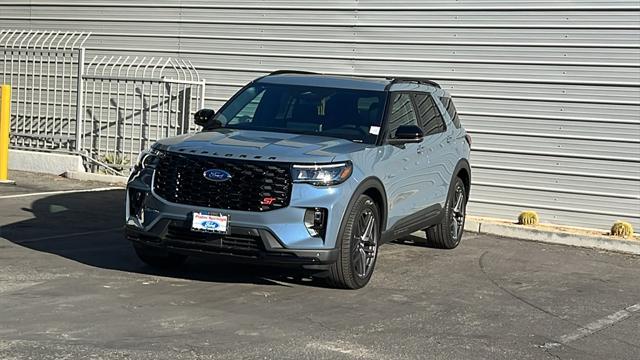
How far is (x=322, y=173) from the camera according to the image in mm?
7148

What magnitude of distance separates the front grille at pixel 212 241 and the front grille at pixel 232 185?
0.73 feet

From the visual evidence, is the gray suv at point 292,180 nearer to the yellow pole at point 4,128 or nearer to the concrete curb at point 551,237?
the concrete curb at point 551,237

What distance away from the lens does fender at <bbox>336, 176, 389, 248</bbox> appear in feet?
23.7

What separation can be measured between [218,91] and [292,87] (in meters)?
6.29

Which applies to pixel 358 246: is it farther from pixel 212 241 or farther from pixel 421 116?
pixel 421 116

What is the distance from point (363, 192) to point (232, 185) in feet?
3.68

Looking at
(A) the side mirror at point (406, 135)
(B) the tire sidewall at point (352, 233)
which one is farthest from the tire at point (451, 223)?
(B) the tire sidewall at point (352, 233)

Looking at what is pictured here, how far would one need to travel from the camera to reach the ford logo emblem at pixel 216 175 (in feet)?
23.3

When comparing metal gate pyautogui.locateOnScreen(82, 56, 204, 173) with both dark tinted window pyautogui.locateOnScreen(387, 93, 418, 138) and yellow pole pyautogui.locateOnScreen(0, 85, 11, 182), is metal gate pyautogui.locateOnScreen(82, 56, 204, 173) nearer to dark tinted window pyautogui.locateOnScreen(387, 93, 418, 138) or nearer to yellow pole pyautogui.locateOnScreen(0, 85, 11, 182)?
yellow pole pyautogui.locateOnScreen(0, 85, 11, 182)

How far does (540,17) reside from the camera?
12.4 metres

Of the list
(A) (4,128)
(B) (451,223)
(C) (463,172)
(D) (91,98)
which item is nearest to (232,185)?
(B) (451,223)

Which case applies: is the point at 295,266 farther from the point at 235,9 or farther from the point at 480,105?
the point at 235,9

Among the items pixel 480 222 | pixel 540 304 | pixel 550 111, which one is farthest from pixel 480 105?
pixel 540 304

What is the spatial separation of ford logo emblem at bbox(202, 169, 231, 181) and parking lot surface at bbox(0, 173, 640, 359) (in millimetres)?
920
